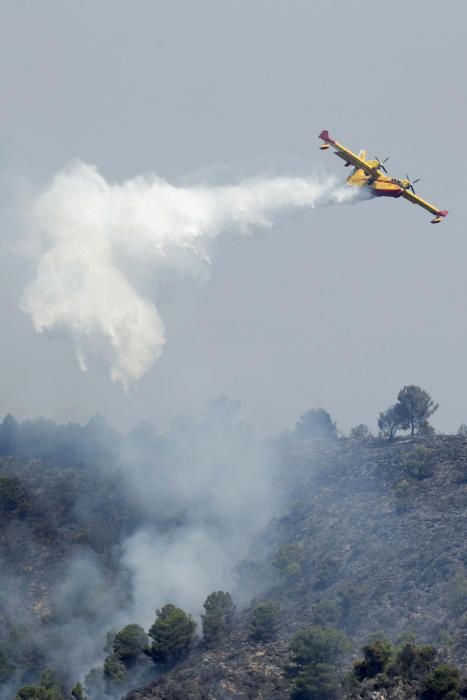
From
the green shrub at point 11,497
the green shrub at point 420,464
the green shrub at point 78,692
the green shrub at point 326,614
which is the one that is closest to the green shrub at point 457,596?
the green shrub at point 326,614

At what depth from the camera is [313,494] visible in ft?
381

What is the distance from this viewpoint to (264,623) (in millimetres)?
82500

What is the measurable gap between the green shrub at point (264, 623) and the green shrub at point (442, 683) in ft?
70.5

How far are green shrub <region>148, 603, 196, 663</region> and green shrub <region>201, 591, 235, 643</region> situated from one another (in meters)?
1.55

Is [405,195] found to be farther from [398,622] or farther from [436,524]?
[398,622]

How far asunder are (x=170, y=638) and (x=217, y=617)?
16.2 feet

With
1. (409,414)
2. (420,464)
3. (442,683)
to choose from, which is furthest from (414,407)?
(442,683)

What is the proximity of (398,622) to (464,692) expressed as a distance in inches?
706

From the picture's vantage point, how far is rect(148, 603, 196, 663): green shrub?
271ft

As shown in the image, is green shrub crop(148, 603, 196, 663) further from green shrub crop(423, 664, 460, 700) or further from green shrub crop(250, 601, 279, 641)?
green shrub crop(423, 664, 460, 700)

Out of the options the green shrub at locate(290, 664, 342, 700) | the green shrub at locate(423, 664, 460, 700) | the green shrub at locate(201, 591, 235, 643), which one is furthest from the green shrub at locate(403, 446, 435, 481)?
the green shrub at locate(423, 664, 460, 700)

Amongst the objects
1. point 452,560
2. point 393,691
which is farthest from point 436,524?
point 393,691

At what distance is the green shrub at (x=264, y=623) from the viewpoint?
82.3 meters

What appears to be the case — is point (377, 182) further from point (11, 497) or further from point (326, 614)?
point (11, 497)
